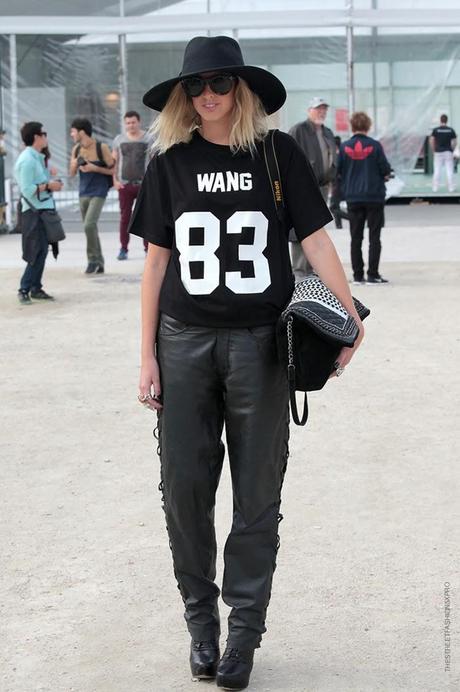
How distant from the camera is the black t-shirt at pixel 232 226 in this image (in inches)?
143

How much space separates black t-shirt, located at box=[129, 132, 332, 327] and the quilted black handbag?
0.05m

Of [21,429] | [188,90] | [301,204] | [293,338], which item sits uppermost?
[188,90]

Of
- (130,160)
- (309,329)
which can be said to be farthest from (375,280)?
(309,329)

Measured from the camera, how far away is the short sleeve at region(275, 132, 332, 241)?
3.66m

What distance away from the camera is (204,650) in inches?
151

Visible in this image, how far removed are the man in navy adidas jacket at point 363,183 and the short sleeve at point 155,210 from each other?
896 cm

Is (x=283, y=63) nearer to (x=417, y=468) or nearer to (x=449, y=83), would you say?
(x=449, y=83)

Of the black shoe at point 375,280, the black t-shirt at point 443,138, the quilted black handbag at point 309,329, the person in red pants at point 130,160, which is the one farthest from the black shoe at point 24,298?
the black t-shirt at point 443,138

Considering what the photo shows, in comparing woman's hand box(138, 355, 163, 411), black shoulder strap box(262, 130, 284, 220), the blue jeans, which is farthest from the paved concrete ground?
the blue jeans

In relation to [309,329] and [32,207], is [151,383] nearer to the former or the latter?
[309,329]

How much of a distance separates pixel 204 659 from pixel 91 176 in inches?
431

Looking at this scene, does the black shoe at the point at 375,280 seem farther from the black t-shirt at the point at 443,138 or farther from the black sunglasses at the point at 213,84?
the black t-shirt at the point at 443,138

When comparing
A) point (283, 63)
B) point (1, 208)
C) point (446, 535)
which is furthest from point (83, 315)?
point (283, 63)

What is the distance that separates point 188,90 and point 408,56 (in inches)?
837
